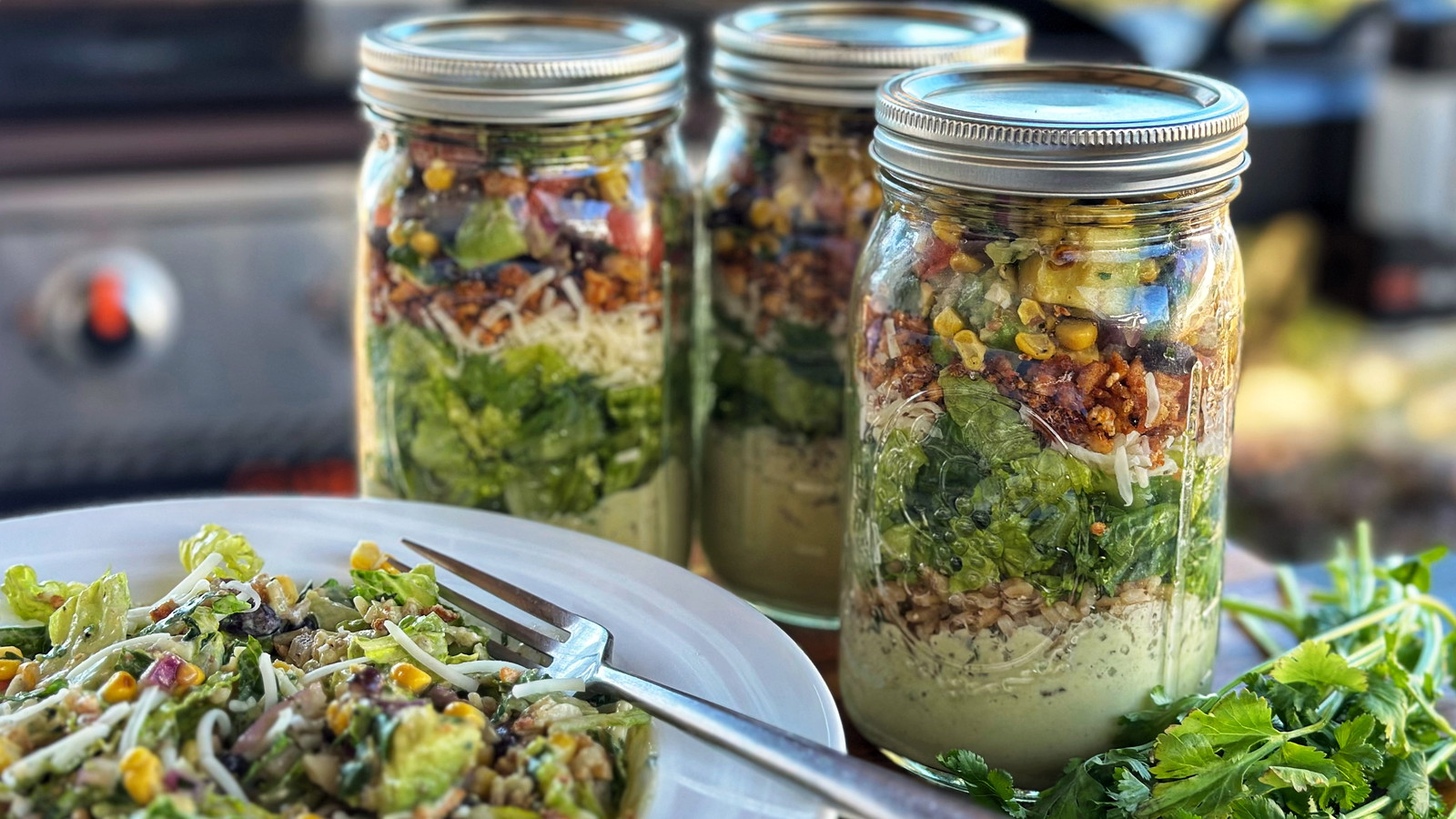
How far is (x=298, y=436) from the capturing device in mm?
2654

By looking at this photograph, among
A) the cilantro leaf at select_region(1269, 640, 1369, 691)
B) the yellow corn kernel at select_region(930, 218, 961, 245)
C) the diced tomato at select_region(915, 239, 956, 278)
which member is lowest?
the cilantro leaf at select_region(1269, 640, 1369, 691)

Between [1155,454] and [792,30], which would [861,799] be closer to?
[1155,454]

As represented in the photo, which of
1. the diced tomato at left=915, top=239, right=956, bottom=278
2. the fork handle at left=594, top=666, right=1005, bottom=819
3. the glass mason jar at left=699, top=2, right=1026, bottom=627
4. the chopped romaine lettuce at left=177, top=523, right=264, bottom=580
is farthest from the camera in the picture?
the glass mason jar at left=699, top=2, right=1026, bottom=627

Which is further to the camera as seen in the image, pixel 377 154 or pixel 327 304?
pixel 327 304

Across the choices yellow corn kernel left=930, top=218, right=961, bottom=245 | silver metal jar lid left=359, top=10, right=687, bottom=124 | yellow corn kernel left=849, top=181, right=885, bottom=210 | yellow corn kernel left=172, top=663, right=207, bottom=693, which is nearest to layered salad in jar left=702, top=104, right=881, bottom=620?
yellow corn kernel left=849, top=181, right=885, bottom=210

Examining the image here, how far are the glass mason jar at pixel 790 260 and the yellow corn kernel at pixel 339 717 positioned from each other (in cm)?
46

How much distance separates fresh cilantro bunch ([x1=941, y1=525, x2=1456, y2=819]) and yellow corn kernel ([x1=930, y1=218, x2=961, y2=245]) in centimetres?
35

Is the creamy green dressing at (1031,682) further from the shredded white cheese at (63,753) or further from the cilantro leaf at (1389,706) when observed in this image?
the shredded white cheese at (63,753)

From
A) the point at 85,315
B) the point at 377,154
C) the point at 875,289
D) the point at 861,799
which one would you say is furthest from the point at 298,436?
the point at 861,799

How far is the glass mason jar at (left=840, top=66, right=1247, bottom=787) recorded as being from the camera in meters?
0.87

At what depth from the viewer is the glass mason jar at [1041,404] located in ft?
2.86

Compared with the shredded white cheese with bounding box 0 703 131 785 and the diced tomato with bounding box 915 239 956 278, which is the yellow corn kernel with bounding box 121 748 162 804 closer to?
the shredded white cheese with bounding box 0 703 131 785

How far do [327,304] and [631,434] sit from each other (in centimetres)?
160

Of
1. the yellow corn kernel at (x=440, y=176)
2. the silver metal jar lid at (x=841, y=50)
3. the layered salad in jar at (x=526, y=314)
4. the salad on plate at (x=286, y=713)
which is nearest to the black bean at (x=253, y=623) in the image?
the salad on plate at (x=286, y=713)
